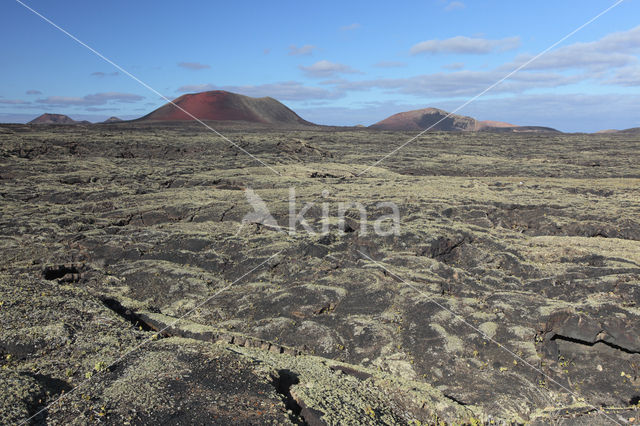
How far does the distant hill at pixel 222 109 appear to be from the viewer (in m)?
59.5

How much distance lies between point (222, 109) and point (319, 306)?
56824 millimetres

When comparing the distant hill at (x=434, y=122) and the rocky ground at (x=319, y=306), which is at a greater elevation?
the distant hill at (x=434, y=122)

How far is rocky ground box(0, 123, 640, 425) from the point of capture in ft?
17.5

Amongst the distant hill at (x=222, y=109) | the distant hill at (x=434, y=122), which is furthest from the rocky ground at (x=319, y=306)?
the distant hill at (x=434, y=122)

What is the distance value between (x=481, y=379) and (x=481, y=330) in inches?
40.3

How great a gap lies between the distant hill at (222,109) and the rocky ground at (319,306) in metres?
44.4

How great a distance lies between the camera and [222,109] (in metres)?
61.4

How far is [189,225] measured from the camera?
1206cm

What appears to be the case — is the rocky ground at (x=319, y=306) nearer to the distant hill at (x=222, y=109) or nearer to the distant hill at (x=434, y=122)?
the distant hill at (x=222, y=109)

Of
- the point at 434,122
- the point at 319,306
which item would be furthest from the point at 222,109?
the point at 319,306

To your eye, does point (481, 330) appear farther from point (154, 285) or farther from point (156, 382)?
point (154, 285)

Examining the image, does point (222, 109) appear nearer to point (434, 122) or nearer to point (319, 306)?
point (434, 122)

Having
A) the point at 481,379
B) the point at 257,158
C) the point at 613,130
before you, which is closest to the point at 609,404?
the point at 481,379

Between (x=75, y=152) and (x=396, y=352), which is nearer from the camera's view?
(x=396, y=352)
